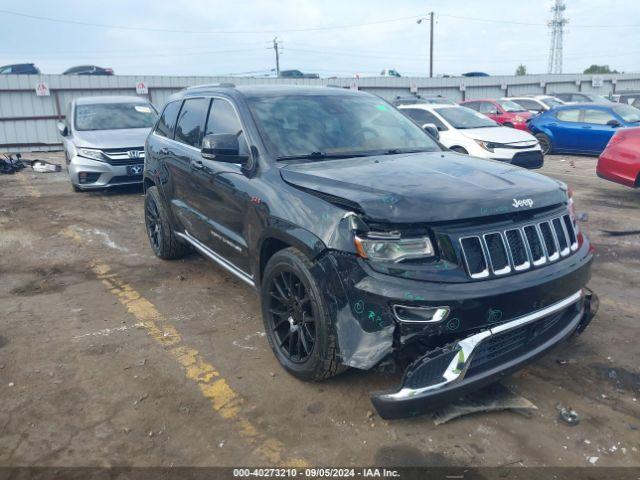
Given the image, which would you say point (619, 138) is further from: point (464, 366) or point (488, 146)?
point (464, 366)

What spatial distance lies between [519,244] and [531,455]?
3.59 feet

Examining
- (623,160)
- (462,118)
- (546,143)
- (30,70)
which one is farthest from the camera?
(30,70)

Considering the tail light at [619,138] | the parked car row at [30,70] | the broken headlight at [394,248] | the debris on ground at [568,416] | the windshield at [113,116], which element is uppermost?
the parked car row at [30,70]

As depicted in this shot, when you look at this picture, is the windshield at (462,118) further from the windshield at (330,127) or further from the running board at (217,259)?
the running board at (217,259)

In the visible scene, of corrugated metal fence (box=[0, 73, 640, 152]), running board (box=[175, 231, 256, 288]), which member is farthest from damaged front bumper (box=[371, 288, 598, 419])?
corrugated metal fence (box=[0, 73, 640, 152])

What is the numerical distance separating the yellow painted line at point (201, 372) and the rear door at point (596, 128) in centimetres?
1244

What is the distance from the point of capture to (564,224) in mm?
3238

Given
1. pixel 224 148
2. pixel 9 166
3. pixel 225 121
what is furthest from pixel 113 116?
pixel 224 148

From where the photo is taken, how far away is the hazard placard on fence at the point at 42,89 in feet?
63.3

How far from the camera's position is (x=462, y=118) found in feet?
38.9

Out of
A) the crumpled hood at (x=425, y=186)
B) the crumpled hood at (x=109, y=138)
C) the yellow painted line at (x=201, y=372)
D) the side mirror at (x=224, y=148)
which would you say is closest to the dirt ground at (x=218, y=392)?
the yellow painted line at (x=201, y=372)

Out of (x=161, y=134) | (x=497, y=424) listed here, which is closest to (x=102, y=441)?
(x=497, y=424)

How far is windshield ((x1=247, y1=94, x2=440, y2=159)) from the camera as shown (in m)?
3.81

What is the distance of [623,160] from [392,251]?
7055 mm
